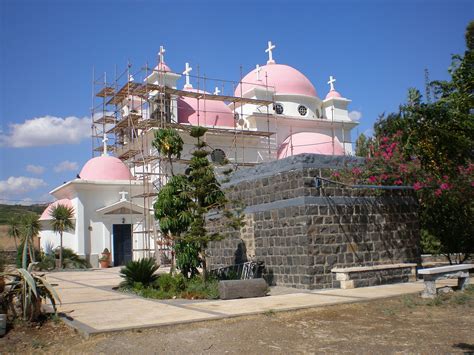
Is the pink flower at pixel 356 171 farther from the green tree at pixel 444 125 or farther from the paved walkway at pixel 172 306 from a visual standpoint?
the green tree at pixel 444 125

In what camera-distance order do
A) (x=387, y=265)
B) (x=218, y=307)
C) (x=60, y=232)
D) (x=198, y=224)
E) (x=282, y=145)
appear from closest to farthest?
(x=218, y=307)
(x=198, y=224)
(x=387, y=265)
(x=60, y=232)
(x=282, y=145)

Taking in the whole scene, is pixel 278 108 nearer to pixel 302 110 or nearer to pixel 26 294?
pixel 302 110

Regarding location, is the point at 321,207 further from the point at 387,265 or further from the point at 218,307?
the point at 218,307

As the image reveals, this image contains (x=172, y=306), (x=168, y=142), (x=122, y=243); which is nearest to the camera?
(x=172, y=306)

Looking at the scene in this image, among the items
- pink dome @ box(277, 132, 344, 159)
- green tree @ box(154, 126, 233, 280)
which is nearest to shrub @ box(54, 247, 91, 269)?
pink dome @ box(277, 132, 344, 159)

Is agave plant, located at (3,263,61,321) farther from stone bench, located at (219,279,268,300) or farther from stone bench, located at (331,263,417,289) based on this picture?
stone bench, located at (331,263,417,289)

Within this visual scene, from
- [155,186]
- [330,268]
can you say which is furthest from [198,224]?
[155,186]

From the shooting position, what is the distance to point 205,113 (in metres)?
28.4

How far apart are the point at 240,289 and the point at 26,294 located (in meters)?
4.73

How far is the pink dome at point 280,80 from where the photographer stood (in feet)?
102

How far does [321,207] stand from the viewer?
1290 centimetres

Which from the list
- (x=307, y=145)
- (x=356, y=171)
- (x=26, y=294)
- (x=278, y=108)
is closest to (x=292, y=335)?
(x=26, y=294)

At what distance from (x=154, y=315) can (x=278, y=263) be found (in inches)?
205

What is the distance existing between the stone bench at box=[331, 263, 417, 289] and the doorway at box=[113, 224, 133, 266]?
55.0ft
